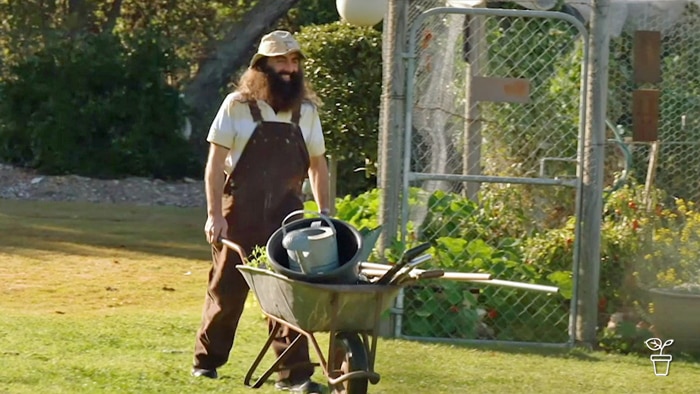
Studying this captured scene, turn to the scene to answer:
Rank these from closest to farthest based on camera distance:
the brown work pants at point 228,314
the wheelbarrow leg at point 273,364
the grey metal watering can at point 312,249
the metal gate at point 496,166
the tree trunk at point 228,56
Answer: the grey metal watering can at point 312,249, the wheelbarrow leg at point 273,364, the brown work pants at point 228,314, the metal gate at point 496,166, the tree trunk at point 228,56

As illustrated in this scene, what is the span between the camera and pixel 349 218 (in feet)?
32.1

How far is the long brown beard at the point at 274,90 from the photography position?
7137mm

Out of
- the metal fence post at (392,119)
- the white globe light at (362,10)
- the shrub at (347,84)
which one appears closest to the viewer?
the metal fence post at (392,119)

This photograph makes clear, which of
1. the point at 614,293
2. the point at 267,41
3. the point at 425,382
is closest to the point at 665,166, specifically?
the point at 614,293

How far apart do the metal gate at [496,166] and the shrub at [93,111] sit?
35.9 feet

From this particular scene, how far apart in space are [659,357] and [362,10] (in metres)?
3.71

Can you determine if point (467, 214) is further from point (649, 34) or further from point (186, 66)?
point (186, 66)

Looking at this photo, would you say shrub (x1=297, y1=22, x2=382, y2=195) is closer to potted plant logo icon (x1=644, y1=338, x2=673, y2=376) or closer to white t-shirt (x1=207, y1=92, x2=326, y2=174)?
potted plant logo icon (x1=644, y1=338, x2=673, y2=376)

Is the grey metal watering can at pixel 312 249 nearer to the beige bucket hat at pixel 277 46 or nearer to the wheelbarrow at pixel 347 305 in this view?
the wheelbarrow at pixel 347 305

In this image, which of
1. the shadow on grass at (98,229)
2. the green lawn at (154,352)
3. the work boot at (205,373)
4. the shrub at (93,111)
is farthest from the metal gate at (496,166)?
the shrub at (93,111)

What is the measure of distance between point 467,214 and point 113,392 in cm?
312

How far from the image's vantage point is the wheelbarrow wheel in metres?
6.27

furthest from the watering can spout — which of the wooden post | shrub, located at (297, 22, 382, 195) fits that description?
shrub, located at (297, 22, 382, 195)

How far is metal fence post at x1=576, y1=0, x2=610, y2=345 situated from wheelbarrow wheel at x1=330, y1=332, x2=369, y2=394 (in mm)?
2756
